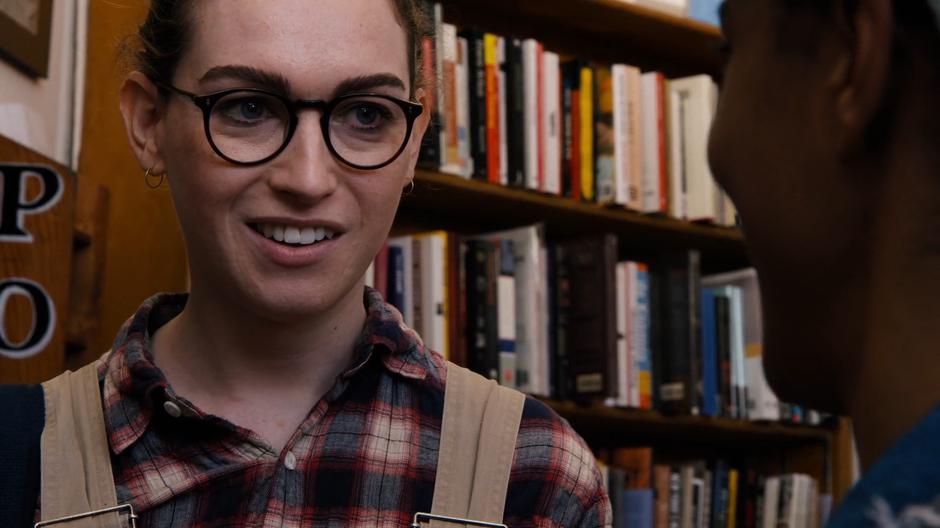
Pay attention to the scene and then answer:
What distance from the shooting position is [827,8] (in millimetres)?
640

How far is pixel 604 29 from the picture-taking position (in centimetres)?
303

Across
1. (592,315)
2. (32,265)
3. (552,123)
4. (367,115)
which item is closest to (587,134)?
(552,123)

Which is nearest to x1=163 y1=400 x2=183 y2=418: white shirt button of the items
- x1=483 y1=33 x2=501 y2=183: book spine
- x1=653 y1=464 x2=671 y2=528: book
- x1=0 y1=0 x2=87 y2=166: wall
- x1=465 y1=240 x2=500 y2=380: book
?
x1=0 y1=0 x2=87 y2=166: wall

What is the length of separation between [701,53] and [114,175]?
1427mm

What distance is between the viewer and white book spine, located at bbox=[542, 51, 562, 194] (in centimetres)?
266

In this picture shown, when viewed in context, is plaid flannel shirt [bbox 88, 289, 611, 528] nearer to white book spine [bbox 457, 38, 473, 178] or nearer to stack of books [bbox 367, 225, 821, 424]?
stack of books [bbox 367, 225, 821, 424]

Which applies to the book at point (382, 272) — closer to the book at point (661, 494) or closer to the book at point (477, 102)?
the book at point (477, 102)

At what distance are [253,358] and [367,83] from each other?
0.29 metres

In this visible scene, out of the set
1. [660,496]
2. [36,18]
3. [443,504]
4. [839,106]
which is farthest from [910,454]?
[660,496]

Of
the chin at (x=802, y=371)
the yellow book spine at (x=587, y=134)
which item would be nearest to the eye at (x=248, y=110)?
the chin at (x=802, y=371)

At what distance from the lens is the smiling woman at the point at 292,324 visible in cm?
124

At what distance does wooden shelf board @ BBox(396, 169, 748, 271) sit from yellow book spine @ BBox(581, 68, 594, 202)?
0.12ft

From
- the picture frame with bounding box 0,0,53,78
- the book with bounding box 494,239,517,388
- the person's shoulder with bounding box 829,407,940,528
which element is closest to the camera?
the person's shoulder with bounding box 829,407,940,528

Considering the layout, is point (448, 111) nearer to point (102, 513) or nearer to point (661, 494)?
→ point (661, 494)
